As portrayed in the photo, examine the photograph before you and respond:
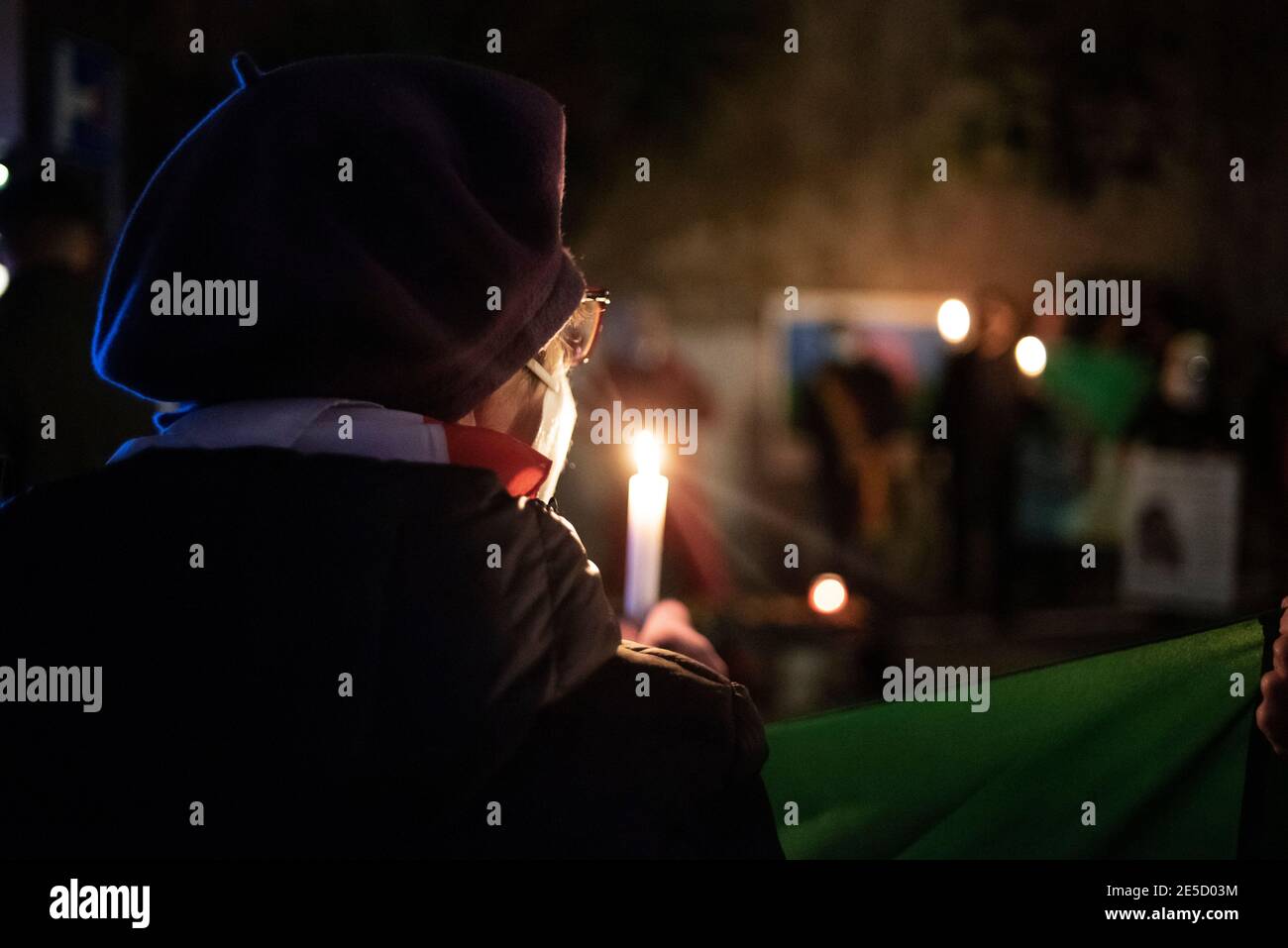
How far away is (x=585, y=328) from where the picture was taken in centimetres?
170

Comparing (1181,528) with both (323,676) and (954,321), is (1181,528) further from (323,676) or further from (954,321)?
(323,676)

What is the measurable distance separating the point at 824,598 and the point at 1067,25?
5031 mm

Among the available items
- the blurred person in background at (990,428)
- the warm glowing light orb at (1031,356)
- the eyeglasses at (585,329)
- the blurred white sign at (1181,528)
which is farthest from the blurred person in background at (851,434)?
the eyeglasses at (585,329)

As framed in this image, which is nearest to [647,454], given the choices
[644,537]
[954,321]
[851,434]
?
[644,537]

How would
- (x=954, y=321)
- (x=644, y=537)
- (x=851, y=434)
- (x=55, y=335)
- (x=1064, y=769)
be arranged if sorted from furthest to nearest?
(x=954, y=321) → (x=851, y=434) → (x=55, y=335) → (x=1064, y=769) → (x=644, y=537)

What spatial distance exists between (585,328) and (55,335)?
2674 millimetres

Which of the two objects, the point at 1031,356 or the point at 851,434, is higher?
the point at 1031,356

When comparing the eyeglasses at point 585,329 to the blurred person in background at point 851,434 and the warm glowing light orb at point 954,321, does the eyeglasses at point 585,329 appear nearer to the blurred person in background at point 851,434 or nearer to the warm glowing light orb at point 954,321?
the blurred person in background at point 851,434

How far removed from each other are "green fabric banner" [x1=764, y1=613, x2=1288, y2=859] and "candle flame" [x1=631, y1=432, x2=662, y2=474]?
52 centimetres

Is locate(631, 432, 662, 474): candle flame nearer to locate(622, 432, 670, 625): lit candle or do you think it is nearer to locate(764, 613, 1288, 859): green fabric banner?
locate(622, 432, 670, 625): lit candle

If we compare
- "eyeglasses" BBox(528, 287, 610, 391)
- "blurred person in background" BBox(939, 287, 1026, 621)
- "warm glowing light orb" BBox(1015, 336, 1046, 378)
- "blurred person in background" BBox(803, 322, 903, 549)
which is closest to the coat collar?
"eyeglasses" BBox(528, 287, 610, 391)

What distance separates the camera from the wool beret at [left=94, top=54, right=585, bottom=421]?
4.25 feet

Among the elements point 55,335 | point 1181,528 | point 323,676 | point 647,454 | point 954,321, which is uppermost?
point 954,321
